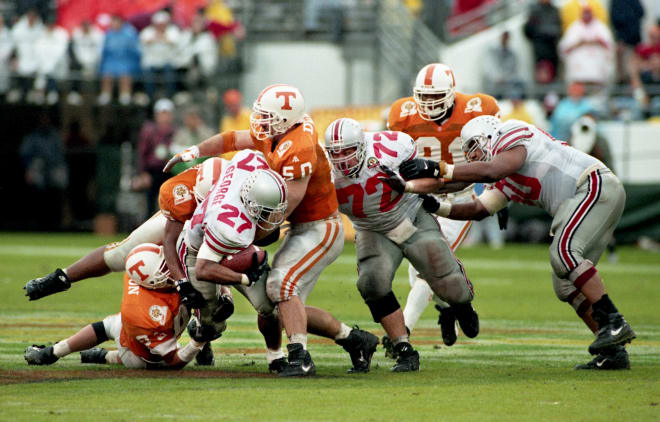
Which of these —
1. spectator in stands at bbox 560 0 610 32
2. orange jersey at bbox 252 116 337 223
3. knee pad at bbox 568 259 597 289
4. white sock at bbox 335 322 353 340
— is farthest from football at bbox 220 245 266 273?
spectator in stands at bbox 560 0 610 32

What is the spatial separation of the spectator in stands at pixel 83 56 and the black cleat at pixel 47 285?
43.0ft

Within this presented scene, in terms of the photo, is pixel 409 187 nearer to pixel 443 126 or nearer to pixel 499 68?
pixel 443 126

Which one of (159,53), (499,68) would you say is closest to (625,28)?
(499,68)

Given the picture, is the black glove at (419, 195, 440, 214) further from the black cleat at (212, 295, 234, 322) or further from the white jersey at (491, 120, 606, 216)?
the black cleat at (212, 295, 234, 322)

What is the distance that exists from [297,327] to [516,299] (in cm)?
564

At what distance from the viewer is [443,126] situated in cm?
882

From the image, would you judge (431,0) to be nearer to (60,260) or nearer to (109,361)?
(60,260)

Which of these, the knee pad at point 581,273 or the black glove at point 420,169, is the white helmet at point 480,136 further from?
the knee pad at point 581,273

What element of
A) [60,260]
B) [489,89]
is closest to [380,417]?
[60,260]

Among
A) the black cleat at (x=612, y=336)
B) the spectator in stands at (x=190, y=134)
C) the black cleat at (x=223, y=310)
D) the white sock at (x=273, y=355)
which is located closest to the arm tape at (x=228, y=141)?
the black cleat at (x=223, y=310)

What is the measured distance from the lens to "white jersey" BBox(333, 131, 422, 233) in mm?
7559

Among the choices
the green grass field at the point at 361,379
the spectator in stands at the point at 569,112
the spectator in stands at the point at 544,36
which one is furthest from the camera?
the spectator in stands at the point at 544,36

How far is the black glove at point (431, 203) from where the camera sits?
301 inches

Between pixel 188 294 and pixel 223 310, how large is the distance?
24 centimetres
